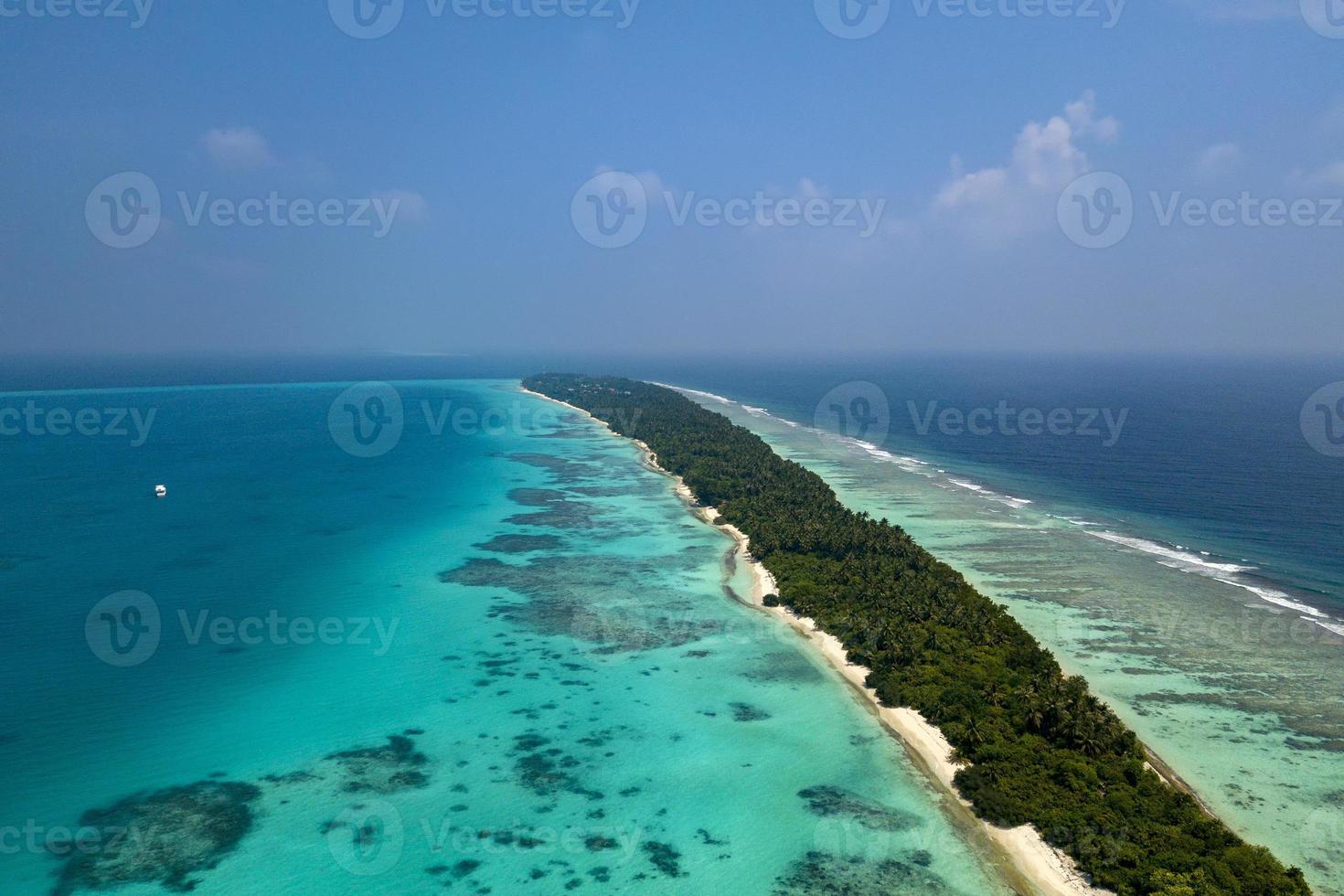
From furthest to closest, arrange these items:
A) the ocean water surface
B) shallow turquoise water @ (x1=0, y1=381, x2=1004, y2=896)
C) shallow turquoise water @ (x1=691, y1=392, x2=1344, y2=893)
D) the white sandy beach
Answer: the ocean water surface
shallow turquoise water @ (x1=691, y1=392, x2=1344, y2=893)
shallow turquoise water @ (x1=0, y1=381, x2=1004, y2=896)
the white sandy beach

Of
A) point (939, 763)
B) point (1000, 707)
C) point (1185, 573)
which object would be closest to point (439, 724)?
point (939, 763)

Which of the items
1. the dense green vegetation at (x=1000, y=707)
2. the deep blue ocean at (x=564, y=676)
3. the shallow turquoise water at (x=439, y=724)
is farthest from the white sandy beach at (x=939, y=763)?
the shallow turquoise water at (x=439, y=724)

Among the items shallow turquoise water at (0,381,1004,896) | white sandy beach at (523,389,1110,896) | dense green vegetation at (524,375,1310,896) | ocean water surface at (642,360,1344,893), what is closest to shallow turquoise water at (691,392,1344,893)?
ocean water surface at (642,360,1344,893)

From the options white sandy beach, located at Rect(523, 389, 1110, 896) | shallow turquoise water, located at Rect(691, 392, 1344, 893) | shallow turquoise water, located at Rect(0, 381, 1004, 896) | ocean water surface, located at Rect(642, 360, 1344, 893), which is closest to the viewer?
white sandy beach, located at Rect(523, 389, 1110, 896)

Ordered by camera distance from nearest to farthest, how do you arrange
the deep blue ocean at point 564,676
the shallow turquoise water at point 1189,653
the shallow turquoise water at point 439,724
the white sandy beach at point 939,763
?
the white sandy beach at point 939,763
the shallow turquoise water at point 439,724
the deep blue ocean at point 564,676
the shallow turquoise water at point 1189,653

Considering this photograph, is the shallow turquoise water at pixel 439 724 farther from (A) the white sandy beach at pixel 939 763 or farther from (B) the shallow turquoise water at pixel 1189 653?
(B) the shallow turquoise water at pixel 1189 653

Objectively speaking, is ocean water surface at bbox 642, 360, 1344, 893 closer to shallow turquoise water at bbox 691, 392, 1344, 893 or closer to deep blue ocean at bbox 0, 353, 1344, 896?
shallow turquoise water at bbox 691, 392, 1344, 893
